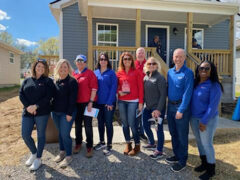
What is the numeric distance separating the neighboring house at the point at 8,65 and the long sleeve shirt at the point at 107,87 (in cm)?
1604

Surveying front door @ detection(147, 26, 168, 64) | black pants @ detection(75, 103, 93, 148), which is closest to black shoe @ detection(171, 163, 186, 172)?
black pants @ detection(75, 103, 93, 148)

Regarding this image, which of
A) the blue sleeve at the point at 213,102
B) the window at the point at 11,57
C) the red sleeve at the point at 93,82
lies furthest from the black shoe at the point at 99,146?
the window at the point at 11,57

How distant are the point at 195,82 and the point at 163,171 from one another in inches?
58.8

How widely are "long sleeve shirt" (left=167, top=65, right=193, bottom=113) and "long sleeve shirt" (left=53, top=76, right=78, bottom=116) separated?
4.99 feet

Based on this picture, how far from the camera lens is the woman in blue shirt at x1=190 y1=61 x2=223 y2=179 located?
2504 mm

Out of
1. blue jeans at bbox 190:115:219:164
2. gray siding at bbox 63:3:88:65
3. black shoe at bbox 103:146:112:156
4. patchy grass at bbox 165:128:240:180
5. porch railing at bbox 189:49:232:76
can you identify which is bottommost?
patchy grass at bbox 165:128:240:180

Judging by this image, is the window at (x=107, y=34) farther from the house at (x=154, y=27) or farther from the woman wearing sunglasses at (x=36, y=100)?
the woman wearing sunglasses at (x=36, y=100)

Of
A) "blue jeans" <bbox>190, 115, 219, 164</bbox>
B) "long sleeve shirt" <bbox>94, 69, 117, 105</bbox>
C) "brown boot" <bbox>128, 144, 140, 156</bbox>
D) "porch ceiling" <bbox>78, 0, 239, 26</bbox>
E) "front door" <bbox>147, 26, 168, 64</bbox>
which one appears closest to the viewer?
"blue jeans" <bbox>190, 115, 219, 164</bbox>

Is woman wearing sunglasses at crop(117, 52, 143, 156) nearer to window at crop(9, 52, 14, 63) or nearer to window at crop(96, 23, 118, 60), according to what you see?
window at crop(96, 23, 118, 60)

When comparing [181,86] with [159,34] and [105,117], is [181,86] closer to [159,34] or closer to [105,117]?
[105,117]

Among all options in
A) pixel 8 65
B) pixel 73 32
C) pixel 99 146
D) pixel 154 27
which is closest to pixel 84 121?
pixel 99 146

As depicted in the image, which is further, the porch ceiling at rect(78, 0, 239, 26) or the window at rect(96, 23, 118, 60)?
the window at rect(96, 23, 118, 60)

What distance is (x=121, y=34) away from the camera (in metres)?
9.45

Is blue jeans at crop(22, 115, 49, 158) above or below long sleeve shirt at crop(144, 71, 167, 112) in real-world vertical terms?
below
